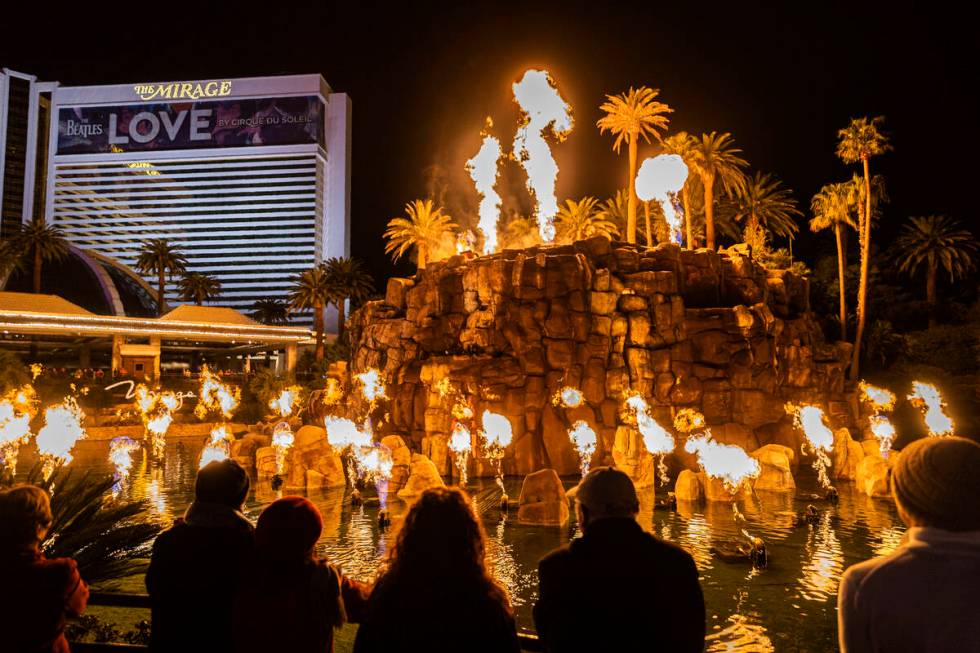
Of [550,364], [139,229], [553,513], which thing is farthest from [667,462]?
[139,229]

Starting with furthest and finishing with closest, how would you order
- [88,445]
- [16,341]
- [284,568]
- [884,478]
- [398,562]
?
[16,341], [88,445], [884,478], [284,568], [398,562]

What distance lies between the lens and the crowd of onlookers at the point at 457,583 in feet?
7.80

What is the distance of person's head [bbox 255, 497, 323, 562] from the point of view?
3.60 m

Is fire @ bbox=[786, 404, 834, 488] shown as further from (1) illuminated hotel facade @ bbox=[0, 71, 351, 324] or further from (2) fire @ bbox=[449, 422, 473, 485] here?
(1) illuminated hotel facade @ bbox=[0, 71, 351, 324]

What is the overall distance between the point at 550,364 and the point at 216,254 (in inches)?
4315

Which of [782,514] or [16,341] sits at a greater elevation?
[16,341]

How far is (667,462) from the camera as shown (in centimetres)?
2877

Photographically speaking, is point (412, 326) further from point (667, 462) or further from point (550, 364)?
point (667, 462)

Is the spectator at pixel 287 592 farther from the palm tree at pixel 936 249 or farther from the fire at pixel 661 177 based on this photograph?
the palm tree at pixel 936 249

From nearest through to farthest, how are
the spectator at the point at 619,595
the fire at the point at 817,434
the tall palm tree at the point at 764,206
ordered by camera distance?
the spectator at the point at 619,595 → the fire at the point at 817,434 → the tall palm tree at the point at 764,206

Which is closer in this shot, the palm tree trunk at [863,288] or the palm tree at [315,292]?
the palm tree trunk at [863,288]

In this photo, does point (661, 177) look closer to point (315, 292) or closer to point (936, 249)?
point (936, 249)

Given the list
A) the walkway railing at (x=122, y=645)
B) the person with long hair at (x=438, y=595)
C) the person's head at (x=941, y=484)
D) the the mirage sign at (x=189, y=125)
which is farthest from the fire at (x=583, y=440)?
the the mirage sign at (x=189, y=125)

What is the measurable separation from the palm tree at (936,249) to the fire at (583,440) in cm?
3095
